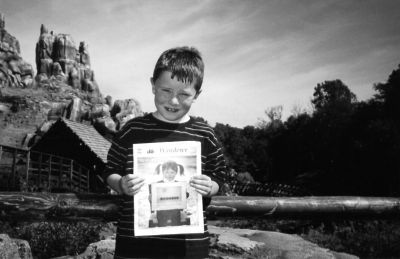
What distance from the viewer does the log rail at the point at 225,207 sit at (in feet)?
7.61

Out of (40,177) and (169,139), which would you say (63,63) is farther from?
(169,139)

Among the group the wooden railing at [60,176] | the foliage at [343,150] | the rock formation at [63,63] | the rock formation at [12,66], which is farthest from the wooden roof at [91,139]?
the rock formation at [63,63]

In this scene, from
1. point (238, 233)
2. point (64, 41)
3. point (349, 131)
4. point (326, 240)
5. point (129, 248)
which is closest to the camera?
point (129, 248)

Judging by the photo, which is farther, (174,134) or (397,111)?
(397,111)

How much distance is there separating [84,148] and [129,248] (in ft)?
65.8

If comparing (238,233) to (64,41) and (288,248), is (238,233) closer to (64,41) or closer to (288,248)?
(288,248)

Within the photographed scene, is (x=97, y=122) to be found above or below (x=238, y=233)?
above

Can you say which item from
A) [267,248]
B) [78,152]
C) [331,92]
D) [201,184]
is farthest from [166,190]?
[331,92]

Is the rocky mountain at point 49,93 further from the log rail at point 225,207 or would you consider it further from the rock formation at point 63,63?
the log rail at point 225,207

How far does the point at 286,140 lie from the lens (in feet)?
125

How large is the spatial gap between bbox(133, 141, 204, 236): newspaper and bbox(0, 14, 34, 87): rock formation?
71071mm

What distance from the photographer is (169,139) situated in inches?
82.4

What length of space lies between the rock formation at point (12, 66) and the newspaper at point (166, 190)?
71.1 meters

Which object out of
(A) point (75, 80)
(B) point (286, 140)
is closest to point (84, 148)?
(B) point (286, 140)
